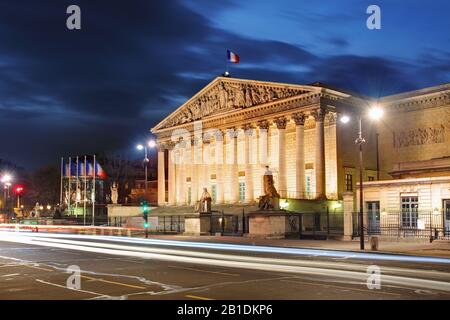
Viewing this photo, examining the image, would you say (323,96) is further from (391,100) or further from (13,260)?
(13,260)

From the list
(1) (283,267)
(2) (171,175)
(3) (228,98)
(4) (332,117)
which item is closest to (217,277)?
(1) (283,267)

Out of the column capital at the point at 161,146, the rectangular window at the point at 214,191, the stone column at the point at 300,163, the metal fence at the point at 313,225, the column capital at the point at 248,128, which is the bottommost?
the metal fence at the point at 313,225

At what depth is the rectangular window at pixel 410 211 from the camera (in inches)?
1483

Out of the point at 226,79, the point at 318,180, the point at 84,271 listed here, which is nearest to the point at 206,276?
the point at 84,271

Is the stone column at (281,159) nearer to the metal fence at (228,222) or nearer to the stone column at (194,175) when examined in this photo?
the metal fence at (228,222)

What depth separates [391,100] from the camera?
59906 millimetres

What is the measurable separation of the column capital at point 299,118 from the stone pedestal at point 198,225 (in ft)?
53.1

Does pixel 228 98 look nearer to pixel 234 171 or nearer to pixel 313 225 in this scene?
pixel 234 171

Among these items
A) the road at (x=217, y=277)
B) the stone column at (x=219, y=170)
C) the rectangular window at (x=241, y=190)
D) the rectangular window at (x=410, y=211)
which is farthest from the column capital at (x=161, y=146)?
the road at (x=217, y=277)

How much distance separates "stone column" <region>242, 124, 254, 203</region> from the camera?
210 feet

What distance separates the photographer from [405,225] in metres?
38.4

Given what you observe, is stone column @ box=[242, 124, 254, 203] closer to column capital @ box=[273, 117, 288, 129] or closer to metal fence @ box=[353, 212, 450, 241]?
column capital @ box=[273, 117, 288, 129]

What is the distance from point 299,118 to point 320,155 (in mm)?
4462
